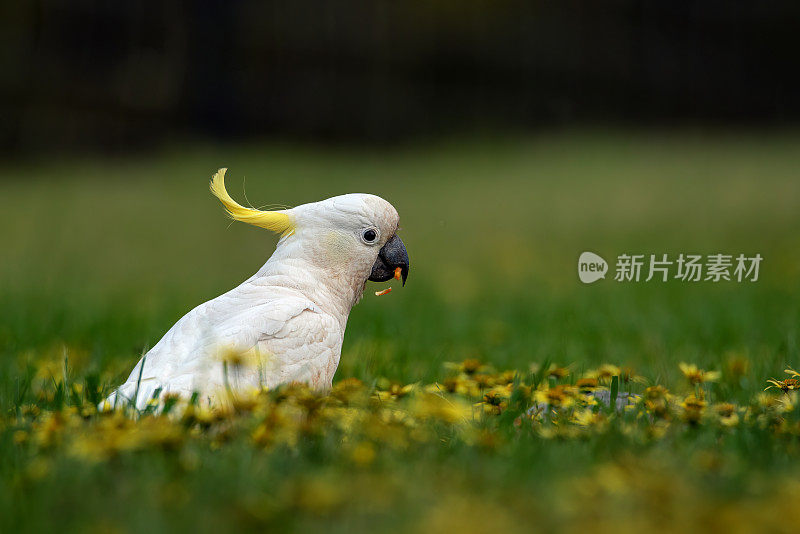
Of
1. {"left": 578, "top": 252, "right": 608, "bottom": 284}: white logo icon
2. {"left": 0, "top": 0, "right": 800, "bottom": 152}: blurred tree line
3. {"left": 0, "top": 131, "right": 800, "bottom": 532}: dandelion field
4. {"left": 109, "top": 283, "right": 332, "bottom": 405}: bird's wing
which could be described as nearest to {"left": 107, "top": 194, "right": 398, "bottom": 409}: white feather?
{"left": 109, "top": 283, "right": 332, "bottom": 405}: bird's wing

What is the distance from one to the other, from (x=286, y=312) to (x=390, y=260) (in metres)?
0.51

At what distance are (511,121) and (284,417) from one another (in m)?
10.1

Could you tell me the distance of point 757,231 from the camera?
6.70 m

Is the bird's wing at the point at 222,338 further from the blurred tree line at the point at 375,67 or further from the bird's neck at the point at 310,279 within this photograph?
the blurred tree line at the point at 375,67

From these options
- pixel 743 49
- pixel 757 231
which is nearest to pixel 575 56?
pixel 743 49

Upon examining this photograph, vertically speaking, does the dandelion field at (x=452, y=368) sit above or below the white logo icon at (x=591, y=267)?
below

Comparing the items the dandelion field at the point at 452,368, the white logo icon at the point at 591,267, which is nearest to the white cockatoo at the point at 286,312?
A: the dandelion field at the point at 452,368

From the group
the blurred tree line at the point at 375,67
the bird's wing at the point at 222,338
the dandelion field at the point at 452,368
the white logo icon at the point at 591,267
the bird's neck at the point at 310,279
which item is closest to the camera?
the dandelion field at the point at 452,368

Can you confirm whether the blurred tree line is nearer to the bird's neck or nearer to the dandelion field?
the dandelion field

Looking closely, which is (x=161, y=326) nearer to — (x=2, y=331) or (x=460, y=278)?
(x=2, y=331)

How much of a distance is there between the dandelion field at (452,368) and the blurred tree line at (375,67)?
1535 millimetres

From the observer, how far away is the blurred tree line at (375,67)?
1075 centimetres

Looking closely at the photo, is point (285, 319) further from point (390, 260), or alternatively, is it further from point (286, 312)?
point (390, 260)

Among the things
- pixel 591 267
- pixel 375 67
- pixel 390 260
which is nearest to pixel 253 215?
pixel 390 260
